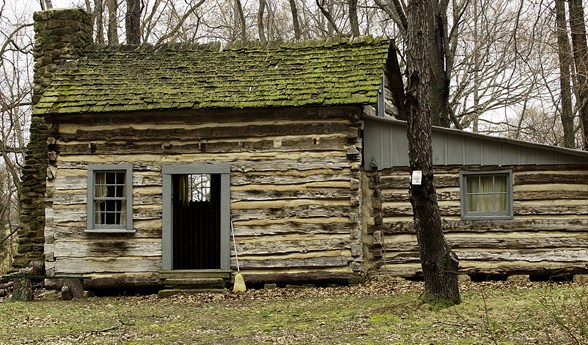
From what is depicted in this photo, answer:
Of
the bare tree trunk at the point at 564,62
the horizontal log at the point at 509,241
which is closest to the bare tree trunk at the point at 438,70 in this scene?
the bare tree trunk at the point at 564,62

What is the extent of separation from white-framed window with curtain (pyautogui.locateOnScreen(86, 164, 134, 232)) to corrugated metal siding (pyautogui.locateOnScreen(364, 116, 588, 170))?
5047 mm

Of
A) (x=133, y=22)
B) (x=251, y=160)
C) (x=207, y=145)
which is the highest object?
(x=133, y=22)

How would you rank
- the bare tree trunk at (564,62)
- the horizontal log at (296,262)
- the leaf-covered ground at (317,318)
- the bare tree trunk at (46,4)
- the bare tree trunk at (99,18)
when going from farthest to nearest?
the bare tree trunk at (46,4) < the bare tree trunk at (99,18) < the bare tree trunk at (564,62) < the horizontal log at (296,262) < the leaf-covered ground at (317,318)

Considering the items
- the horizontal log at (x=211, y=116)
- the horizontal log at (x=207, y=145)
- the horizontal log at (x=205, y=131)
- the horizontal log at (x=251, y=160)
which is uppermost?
the horizontal log at (x=211, y=116)

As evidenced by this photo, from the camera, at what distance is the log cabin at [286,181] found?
48.2 ft

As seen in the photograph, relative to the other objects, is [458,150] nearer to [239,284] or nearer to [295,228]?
[295,228]

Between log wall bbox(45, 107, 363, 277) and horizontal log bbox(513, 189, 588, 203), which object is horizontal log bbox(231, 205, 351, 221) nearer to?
log wall bbox(45, 107, 363, 277)

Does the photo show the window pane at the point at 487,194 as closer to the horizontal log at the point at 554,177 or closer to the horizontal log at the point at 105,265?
the horizontal log at the point at 554,177

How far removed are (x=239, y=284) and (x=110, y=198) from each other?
3.32m

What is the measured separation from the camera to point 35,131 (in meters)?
18.5

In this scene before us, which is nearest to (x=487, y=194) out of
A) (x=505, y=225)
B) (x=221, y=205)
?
(x=505, y=225)

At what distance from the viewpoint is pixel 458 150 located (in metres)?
15.0

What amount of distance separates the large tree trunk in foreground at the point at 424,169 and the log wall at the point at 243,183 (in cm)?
393

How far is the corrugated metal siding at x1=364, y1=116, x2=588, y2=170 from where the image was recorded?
1452 cm
